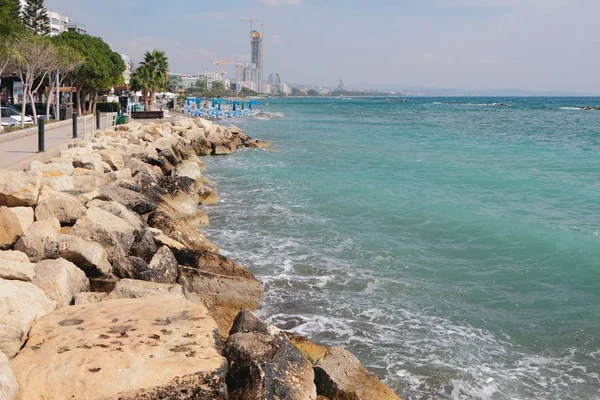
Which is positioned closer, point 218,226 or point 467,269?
point 467,269

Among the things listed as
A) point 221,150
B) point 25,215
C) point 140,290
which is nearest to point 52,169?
point 25,215

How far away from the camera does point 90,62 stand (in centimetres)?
3631

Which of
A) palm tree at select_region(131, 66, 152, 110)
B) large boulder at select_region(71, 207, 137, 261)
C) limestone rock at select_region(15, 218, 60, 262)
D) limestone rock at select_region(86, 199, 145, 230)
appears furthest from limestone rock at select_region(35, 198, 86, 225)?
palm tree at select_region(131, 66, 152, 110)

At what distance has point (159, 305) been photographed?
5422mm

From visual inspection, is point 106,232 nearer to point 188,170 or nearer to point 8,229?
point 8,229

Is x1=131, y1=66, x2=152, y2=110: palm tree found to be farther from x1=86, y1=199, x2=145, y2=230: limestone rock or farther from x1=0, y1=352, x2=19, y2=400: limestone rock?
x1=0, y1=352, x2=19, y2=400: limestone rock

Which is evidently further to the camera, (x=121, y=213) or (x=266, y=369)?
(x=121, y=213)

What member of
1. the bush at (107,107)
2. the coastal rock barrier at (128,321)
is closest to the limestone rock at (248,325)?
the coastal rock barrier at (128,321)

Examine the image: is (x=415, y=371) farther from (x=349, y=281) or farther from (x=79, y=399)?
(x=79, y=399)

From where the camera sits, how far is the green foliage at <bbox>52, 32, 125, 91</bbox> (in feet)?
119

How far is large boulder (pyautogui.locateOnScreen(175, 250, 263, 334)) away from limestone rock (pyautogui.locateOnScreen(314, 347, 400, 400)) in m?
2.06

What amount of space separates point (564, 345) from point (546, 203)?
31.2 ft

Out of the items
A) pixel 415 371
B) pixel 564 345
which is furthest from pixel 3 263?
pixel 564 345

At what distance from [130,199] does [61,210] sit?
94.7 inches
